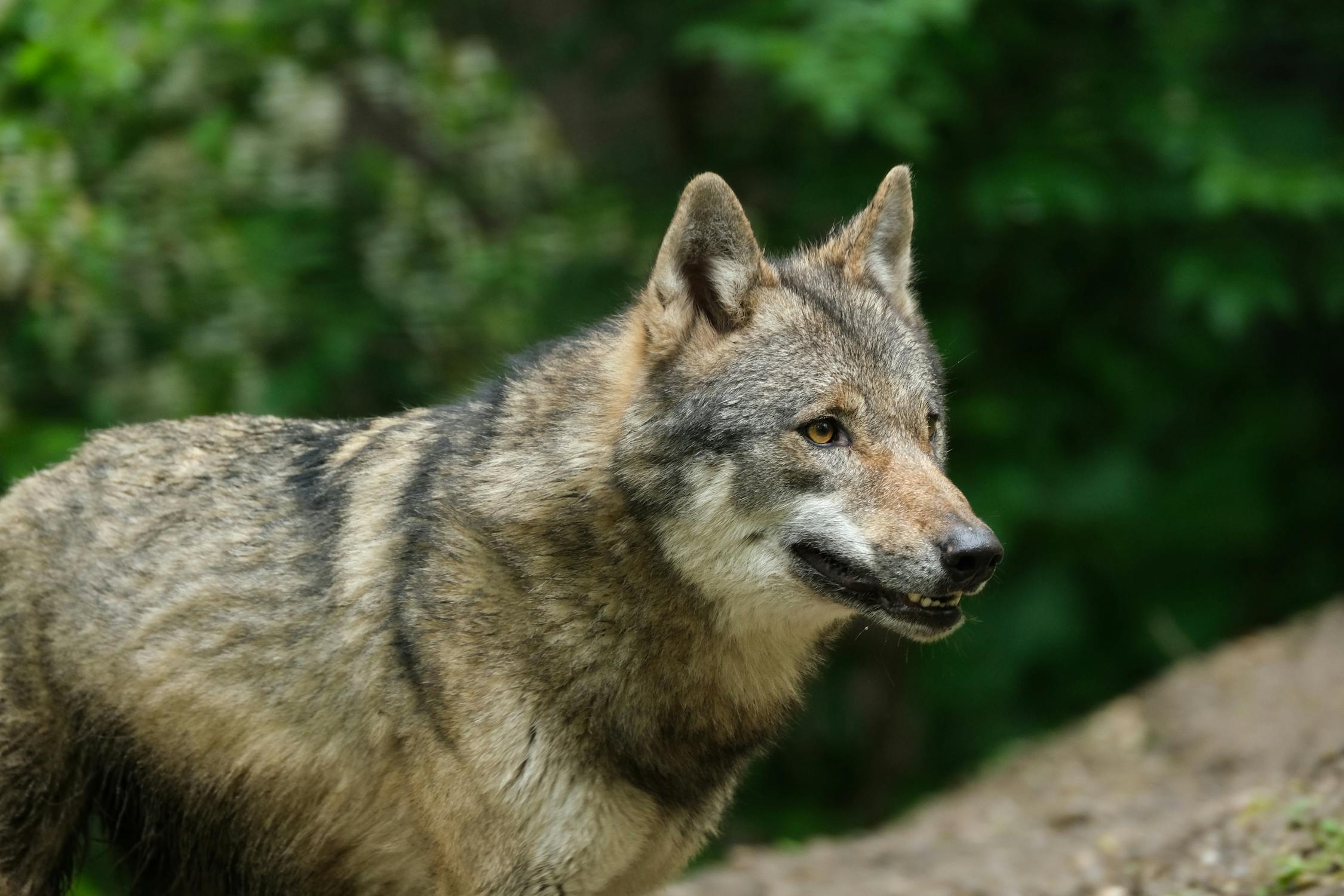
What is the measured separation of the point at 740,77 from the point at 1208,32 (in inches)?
116

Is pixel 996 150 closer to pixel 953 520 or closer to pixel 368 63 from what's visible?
pixel 368 63

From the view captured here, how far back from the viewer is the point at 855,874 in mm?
6934

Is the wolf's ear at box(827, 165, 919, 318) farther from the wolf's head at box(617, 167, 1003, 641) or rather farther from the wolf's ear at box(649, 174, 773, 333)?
the wolf's ear at box(649, 174, 773, 333)

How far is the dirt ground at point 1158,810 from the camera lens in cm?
539

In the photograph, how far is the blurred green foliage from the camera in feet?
25.5

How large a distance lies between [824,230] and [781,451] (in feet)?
15.8

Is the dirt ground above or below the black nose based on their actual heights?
below

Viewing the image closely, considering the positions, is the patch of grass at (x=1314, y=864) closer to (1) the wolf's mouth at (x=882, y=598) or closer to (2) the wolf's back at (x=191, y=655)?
(1) the wolf's mouth at (x=882, y=598)

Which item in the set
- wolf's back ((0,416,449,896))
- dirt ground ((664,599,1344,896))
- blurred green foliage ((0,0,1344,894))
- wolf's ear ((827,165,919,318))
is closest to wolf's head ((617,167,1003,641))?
wolf's ear ((827,165,919,318))

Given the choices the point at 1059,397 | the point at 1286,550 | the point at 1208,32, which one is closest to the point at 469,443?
the point at 1059,397

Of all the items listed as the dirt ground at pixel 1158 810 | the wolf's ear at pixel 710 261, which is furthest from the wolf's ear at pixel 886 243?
the dirt ground at pixel 1158 810

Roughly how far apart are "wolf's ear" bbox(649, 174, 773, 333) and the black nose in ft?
3.30

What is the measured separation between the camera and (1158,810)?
279 inches

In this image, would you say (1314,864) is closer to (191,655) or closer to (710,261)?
(710,261)
